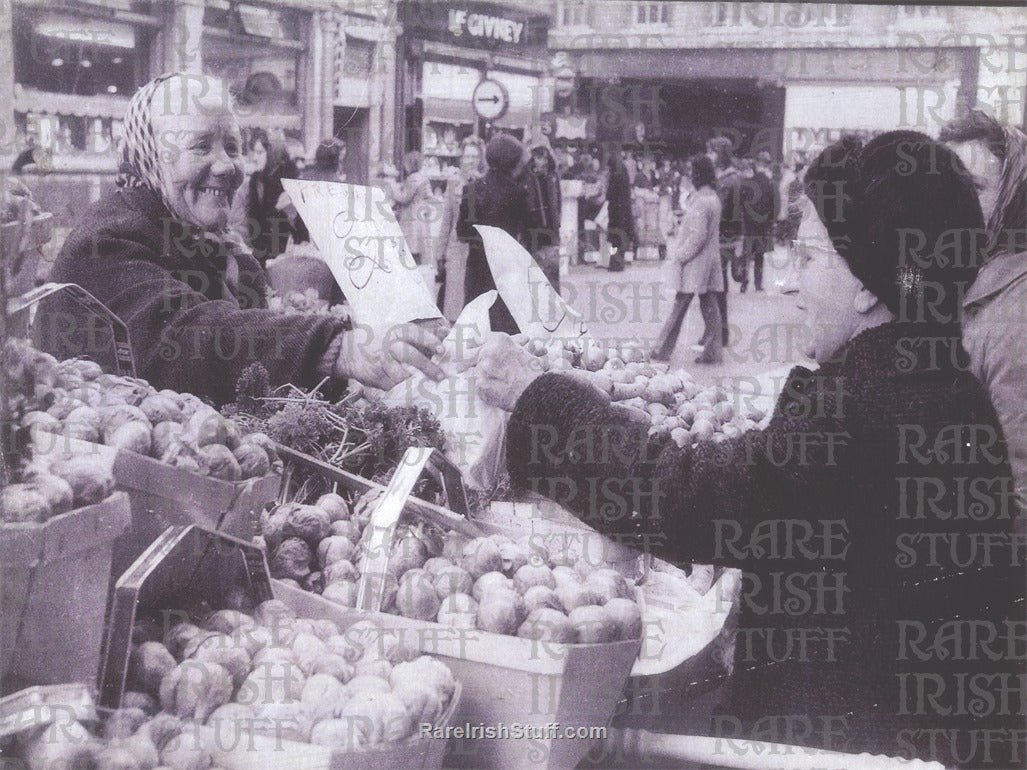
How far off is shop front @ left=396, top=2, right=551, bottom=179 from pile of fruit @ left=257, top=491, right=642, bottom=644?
2.79 ft

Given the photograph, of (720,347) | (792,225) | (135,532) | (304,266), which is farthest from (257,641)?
(792,225)

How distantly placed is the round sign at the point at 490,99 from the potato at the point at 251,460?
0.94 m

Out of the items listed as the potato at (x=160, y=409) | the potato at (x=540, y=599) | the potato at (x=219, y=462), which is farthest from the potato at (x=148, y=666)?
the potato at (x=540, y=599)

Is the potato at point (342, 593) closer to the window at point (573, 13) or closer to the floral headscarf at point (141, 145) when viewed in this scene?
the floral headscarf at point (141, 145)

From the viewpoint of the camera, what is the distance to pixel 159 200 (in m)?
2.27

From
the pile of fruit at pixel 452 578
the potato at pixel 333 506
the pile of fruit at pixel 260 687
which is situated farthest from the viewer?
the potato at pixel 333 506

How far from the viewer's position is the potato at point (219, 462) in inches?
83.1

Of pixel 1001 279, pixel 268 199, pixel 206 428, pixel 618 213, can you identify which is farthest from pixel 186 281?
pixel 1001 279

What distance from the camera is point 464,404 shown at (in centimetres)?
231

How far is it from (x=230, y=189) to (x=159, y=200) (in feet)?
0.52

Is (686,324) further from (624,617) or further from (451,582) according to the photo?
(451,582)

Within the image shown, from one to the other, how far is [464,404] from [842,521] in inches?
34.7

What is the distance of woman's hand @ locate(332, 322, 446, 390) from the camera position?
2322 mm

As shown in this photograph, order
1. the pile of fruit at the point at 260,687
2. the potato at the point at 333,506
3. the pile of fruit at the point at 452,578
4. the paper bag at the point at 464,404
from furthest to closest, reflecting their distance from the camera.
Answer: the paper bag at the point at 464,404 → the potato at the point at 333,506 → the pile of fruit at the point at 452,578 → the pile of fruit at the point at 260,687
